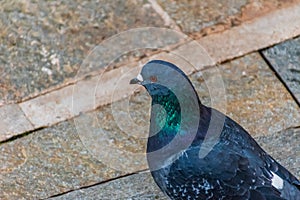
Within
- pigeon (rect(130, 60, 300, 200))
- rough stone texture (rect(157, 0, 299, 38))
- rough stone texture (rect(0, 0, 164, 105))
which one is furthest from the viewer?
rough stone texture (rect(157, 0, 299, 38))

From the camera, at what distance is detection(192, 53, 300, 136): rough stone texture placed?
589 centimetres

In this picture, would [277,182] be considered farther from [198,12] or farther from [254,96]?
[198,12]

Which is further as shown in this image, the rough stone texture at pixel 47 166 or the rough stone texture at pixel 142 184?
the rough stone texture at pixel 47 166

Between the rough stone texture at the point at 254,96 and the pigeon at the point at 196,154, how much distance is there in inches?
44.8

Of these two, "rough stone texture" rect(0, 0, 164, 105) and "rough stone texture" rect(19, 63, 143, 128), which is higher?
"rough stone texture" rect(0, 0, 164, 105)

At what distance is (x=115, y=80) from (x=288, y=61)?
1312 millimetres

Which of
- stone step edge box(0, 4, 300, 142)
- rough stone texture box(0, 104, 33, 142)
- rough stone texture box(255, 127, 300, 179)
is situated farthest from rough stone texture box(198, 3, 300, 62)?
rough stone texture box(0, 104, 33, 142)

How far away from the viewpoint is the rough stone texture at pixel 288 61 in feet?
20.2

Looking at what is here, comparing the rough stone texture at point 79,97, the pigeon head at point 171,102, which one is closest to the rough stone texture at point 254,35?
the rough stone texture at point 79,97

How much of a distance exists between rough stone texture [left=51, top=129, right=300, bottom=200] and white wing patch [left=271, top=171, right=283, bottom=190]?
2.82 ft

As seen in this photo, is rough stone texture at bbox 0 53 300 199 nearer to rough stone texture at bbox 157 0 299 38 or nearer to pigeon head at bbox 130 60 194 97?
rough stone texture at bbox 157 0 299 38

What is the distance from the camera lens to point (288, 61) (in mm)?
6328

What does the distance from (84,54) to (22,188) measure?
1379 mm

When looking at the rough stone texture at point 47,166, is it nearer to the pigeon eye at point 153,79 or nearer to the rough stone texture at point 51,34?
the rough stone texture at point 51,34
